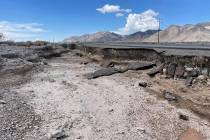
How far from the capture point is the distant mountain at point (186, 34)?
365 feet

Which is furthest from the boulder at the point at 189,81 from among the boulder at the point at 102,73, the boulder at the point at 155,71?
the boulder at the point at 102,73

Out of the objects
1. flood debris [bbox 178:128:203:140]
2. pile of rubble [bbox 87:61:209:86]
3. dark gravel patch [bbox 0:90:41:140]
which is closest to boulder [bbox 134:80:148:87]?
pile of rubble [bbox 87:61:209:86]

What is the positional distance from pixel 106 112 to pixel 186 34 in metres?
123

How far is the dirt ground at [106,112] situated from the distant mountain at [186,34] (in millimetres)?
96015

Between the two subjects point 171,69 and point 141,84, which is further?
point 171,69

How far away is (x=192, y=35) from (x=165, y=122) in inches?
4509

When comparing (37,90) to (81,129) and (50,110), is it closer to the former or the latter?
(50,110)

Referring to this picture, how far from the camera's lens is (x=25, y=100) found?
13.2 metres

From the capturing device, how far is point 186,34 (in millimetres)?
127812

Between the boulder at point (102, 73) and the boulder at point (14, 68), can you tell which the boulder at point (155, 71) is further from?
the boulder at point (14, 68)

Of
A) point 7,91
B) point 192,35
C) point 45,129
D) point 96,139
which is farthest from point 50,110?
point 192,35

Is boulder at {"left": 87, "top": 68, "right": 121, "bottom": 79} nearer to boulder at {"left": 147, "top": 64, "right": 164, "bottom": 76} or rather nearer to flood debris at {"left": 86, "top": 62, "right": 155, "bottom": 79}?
flood debris at {"left": 86, "top": 62, "right": 155, "bottom": 79}

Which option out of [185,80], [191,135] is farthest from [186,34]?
[191,135]

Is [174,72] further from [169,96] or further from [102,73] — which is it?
[102,73]
